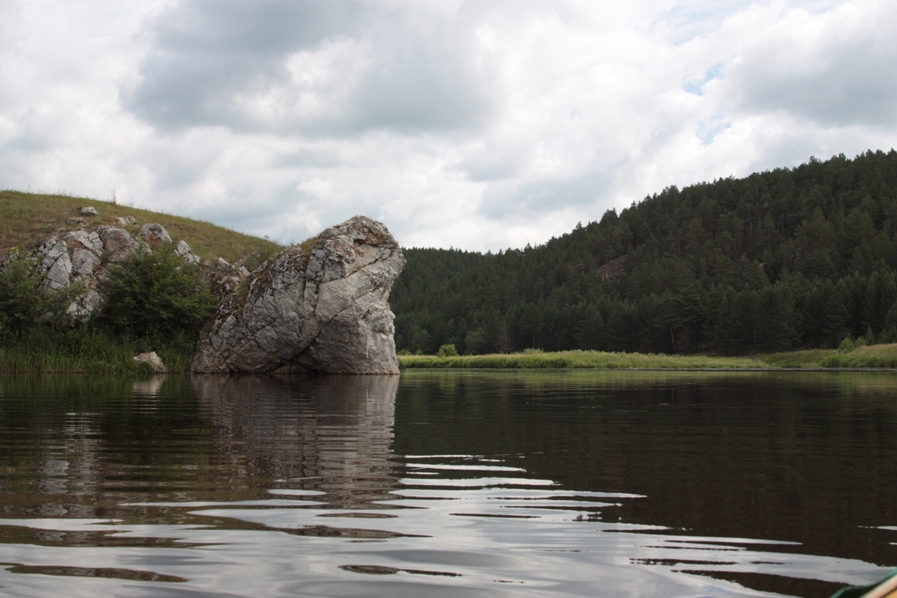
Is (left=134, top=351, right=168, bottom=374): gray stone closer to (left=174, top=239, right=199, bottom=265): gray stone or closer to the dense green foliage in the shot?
the dense green foliage

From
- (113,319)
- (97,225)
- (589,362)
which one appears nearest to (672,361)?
(589,362)

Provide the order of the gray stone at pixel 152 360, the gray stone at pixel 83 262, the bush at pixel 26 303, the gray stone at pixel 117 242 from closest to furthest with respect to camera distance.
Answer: the bush at pixel 26 303
the gray stone at pixel 152 360
the gray stone at pixel 83 262
the gray stone at pixel 117 242

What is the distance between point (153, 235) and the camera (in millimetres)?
44812

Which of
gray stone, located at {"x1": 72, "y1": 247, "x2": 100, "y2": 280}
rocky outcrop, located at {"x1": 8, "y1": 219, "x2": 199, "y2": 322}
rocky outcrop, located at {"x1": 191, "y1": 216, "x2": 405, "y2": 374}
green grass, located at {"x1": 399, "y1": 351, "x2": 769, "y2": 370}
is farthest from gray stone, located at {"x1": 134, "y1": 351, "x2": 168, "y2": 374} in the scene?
green grass, located at {"x1": 399, "y1": 351, "x2": 769, "y2": 370}

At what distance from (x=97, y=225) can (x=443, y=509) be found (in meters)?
44.8

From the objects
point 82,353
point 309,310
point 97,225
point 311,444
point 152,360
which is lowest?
point 311,444

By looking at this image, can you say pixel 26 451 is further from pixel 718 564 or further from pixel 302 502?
pixel 718 564

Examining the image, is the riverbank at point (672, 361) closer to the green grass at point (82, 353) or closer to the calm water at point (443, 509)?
the green grass at point (82, 353)

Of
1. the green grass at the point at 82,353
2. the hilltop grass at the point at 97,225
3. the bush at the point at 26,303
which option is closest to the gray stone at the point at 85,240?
the hilltop grass at the point at 97,225

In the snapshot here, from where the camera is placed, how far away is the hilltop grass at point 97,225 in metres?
43.7

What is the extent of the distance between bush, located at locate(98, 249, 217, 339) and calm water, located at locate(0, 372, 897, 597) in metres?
27.8

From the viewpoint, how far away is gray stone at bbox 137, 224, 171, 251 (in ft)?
145

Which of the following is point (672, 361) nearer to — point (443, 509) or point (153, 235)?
point (153, 235)

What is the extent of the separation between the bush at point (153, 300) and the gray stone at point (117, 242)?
2.63 meters
